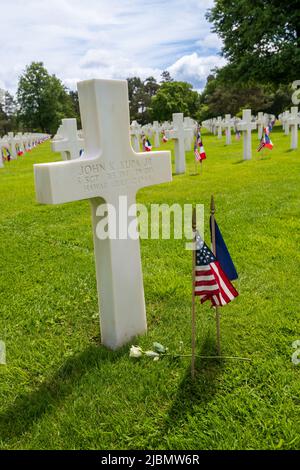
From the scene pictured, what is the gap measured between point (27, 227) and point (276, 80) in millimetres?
22601

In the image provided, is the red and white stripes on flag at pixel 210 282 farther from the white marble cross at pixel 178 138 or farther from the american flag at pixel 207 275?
the white marble cross at pixel 178 138

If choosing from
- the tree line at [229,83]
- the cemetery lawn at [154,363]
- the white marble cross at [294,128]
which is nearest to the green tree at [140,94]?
the tree line at [229,83]

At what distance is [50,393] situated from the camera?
8.52ft

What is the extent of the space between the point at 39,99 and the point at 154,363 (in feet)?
206

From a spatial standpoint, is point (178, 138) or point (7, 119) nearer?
point (178, 138)

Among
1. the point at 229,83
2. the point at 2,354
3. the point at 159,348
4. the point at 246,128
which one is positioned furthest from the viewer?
the point at 229,83

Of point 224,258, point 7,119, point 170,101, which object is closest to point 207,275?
point 224,258

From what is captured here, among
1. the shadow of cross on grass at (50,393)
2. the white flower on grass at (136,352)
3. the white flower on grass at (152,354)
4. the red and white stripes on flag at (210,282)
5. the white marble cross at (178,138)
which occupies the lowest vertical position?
the shadow of cross on grass at (50,393)

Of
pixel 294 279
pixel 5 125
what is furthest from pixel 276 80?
pixel 5 125

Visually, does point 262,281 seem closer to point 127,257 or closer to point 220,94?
point 127,257

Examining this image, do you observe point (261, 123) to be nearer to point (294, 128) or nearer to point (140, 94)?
point (294, 128)

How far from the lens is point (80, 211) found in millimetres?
7652

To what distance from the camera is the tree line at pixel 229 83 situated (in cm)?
2288

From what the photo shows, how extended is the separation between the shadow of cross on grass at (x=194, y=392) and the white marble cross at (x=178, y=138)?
9.40 m
